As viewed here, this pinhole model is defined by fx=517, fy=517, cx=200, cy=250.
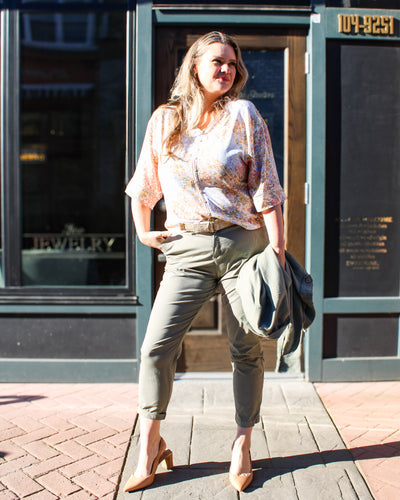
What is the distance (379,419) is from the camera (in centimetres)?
309

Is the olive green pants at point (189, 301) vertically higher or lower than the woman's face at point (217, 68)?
lower

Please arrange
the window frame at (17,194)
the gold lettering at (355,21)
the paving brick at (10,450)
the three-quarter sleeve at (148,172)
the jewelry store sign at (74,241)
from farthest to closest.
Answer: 1. the jewelry store sign at (74,241)
2. the window frame at (17,194)
3. the gold lettering at (355,21)
4. the paving brick at (10,450)
5. the three-quarter sleeve at (148,172)

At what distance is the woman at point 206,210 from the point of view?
2.24 metres

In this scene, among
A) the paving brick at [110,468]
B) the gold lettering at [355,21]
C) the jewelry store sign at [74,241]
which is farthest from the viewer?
the jewelry store sign at [74,241]

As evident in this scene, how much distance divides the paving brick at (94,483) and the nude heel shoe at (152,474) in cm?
10

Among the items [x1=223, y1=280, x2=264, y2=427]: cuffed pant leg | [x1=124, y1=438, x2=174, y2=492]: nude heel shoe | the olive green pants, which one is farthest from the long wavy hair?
[x1=124, y1=438, x2=174, y2=492]: nude heel shoe

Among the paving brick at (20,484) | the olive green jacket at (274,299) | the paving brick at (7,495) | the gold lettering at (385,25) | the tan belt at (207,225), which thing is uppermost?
the gold lettering at (385,25)

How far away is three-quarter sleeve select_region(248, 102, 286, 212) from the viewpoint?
2.24m

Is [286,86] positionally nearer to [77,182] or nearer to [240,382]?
[240,382]

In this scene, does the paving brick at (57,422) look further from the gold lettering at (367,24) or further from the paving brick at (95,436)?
the gold lettering at (367,24)

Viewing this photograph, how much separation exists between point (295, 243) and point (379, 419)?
128 centimetres

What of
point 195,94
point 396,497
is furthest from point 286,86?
point 396,497

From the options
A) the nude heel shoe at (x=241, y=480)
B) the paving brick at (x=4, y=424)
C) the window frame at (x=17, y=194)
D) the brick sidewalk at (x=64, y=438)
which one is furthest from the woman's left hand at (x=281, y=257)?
the paving brick at (x=4, y=424)

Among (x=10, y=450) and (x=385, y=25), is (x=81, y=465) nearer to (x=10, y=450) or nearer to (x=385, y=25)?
(x=10, y=450)
